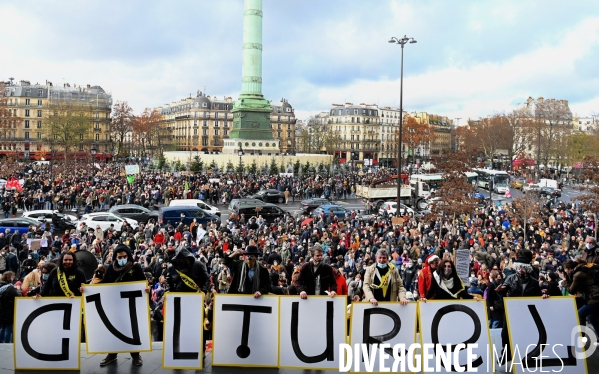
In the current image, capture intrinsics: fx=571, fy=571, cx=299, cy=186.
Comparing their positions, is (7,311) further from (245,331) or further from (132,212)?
(132,212)

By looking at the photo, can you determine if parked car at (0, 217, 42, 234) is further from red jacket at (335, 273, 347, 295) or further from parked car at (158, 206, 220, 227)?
red jacket at (335, 273, 347, 295)

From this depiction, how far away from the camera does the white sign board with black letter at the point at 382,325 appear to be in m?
6.18

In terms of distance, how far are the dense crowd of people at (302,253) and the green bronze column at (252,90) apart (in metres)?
18.7

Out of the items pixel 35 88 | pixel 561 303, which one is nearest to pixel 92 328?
pixel 561 303

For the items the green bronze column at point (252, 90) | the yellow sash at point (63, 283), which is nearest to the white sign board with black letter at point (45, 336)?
the yellow sash at point (63, 283)

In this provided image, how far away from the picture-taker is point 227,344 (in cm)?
641

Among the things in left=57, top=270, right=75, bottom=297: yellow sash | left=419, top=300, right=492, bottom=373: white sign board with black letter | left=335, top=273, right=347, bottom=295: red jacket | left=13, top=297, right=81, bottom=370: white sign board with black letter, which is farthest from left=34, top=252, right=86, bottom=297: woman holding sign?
left=419, top=300, right=492, bottom=373: white sign board with black letter

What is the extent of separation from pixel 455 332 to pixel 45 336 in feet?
14.9

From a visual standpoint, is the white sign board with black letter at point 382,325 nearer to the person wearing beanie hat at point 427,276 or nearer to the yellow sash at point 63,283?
the person wearing beanie hat at point 427,276

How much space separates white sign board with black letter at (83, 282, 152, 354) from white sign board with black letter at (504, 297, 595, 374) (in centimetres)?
409

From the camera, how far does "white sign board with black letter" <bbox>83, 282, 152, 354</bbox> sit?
6.45 metres

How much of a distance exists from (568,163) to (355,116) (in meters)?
46.8

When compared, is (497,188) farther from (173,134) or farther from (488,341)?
(173,134)

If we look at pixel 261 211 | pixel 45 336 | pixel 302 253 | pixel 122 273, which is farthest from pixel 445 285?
pixel 261 211
